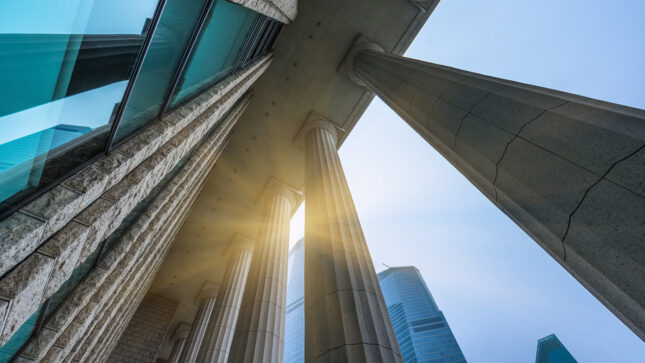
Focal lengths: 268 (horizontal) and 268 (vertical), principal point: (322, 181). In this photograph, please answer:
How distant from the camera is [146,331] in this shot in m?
18.1

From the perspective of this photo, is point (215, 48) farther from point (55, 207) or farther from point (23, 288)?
point (23, 288)

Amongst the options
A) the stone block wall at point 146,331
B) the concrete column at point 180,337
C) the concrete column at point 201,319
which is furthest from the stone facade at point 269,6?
the concrete column at point 180,337

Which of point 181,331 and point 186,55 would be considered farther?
point 181,331

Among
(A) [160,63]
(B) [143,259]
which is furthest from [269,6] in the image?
(B) [143,259]

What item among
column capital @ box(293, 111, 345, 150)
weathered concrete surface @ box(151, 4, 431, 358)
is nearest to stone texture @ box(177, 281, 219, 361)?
weathered concrete surface @ box(151, 4, 431, 358)

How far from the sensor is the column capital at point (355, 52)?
38.8 feet

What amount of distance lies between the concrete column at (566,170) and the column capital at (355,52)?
25.1ft

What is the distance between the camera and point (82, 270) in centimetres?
529

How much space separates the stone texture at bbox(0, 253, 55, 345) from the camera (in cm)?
211

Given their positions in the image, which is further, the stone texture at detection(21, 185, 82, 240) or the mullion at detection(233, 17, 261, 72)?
the mullion at detection(233, 17, 261, 72)

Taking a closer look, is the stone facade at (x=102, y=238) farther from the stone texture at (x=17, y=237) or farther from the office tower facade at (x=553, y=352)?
the office tower facade at (x=553, y=352)

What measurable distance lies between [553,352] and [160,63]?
16772 cm

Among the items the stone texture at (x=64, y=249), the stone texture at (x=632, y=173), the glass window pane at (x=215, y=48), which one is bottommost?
the stone texture at (x=632, y=173)

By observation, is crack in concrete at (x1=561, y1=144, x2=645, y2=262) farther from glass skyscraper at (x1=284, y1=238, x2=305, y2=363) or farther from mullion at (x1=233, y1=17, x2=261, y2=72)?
glass skyscraper at (x1=284, y1=238, x2=305, y2=363)
